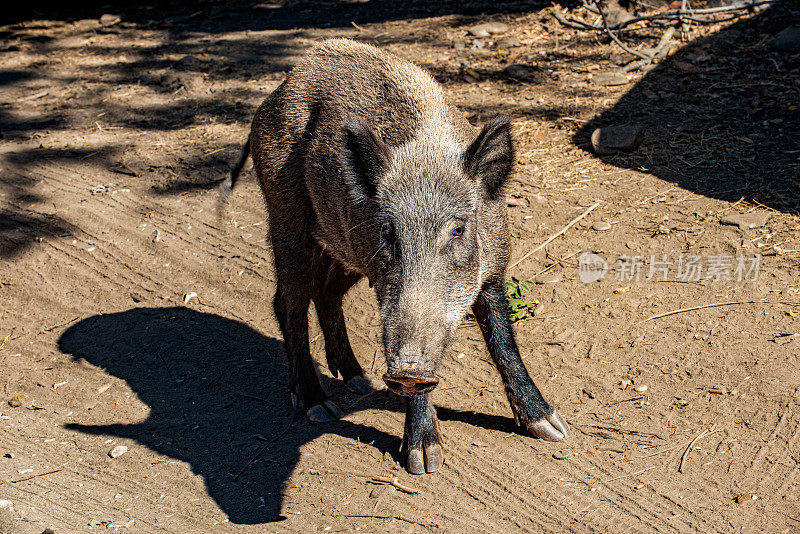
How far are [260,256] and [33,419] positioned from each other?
2.06m

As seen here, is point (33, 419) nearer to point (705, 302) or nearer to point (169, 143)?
point (169, 143)

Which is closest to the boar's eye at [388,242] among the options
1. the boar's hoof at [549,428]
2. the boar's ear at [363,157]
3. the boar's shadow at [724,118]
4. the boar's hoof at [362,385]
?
the boar's ear at [363,157]

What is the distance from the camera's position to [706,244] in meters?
5.02

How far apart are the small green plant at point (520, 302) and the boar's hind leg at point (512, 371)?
0.87m

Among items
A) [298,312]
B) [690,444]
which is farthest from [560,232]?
[298,312]

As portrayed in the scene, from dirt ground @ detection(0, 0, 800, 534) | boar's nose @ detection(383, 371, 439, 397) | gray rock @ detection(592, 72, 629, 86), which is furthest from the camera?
gray rock @ detection(592, 72, 629, 86)

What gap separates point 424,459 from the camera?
3756mm

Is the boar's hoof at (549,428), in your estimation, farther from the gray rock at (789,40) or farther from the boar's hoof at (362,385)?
the gray rock at (789,40)

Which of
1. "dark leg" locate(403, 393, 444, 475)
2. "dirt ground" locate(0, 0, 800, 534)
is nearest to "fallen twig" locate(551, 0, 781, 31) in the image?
"dirt ground" locate(0, 0, 800, 534)

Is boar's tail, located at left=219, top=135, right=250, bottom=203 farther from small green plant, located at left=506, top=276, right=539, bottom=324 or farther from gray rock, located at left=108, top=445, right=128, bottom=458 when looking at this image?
small green plant, located at left=506, top=276, right=539, bottom=324

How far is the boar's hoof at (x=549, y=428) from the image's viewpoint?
385cm

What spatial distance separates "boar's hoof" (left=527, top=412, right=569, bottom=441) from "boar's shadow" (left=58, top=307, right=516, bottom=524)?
0.19 m

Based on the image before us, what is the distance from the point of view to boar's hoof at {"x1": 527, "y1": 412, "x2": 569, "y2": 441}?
3848 millimetres

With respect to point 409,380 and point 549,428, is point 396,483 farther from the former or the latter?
point 409,380
